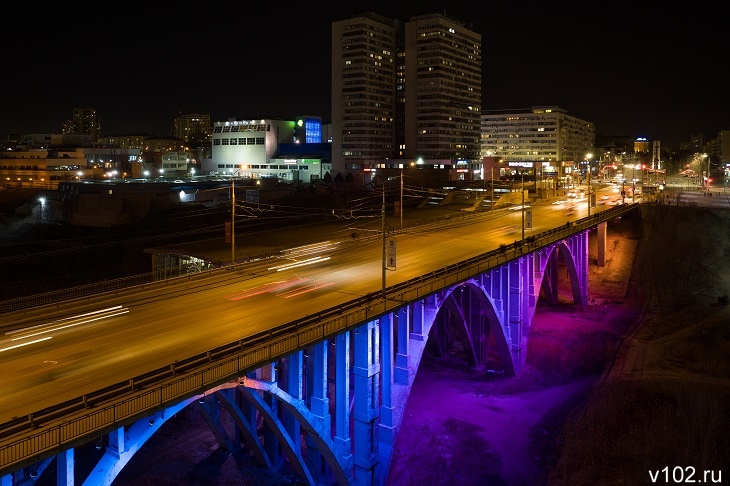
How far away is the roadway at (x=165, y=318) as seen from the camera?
16.5 meters

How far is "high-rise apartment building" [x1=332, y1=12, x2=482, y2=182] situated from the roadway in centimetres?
10777

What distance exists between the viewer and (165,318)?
22.3m

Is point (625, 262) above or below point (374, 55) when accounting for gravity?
below

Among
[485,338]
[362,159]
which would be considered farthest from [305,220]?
[362,159]

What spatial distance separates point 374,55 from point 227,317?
131808 millimetres

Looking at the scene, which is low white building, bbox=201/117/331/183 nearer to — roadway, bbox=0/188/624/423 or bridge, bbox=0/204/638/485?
roadway, bbox=0/188/624/423

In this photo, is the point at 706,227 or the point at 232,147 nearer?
the point at 706,227

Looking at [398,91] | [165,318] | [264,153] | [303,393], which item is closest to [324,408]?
[303,393]

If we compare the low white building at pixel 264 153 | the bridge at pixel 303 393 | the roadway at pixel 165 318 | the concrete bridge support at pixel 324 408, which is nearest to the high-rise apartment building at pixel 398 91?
the low white building at pixel 264 153

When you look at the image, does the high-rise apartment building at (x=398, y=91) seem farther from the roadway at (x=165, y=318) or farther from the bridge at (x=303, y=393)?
the bridge at (x=303, y=393)

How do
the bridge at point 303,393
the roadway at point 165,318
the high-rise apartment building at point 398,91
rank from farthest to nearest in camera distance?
the high-rise apartment building at point 398,91 → the roadway at point 165,318 → the bridge at point 303,393

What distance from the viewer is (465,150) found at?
157 meters

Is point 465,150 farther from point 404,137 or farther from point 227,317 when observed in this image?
point 227,317

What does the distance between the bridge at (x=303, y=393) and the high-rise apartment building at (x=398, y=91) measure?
111m
